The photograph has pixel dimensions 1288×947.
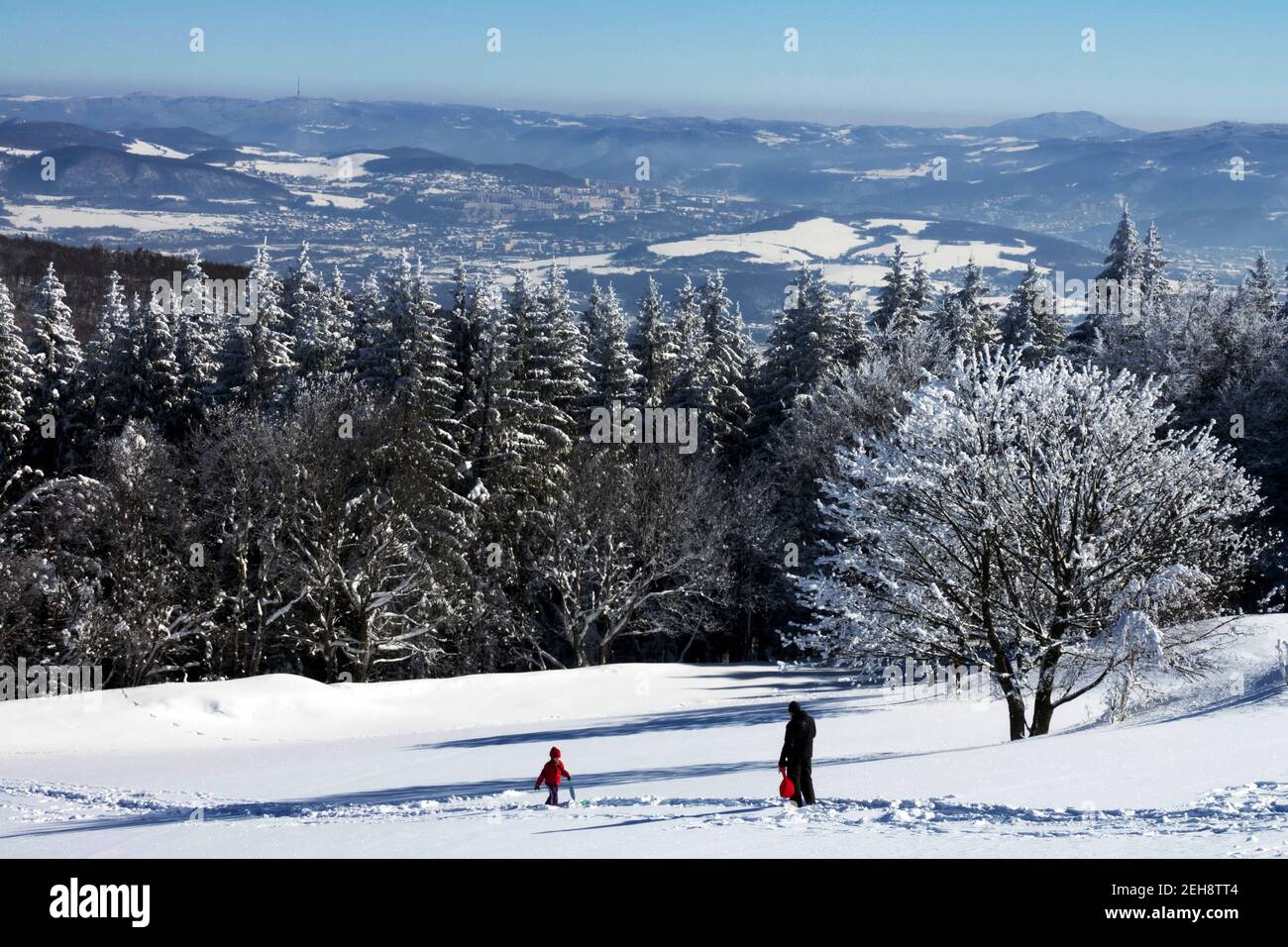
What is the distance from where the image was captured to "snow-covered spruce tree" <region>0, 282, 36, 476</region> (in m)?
41.5

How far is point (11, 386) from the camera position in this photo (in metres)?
42.1

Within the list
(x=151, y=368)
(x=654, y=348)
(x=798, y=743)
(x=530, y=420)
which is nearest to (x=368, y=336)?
(x=151, y=368)

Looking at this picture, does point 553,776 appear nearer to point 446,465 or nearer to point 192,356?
point 446,465

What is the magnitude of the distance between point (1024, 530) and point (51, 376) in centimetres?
3935

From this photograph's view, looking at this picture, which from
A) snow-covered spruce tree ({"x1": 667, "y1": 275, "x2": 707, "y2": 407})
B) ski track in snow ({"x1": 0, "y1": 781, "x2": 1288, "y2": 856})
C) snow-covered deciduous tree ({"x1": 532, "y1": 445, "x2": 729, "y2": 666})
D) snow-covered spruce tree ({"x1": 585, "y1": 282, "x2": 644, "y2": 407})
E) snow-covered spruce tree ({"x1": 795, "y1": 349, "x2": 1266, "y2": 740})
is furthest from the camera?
snow-covered spruce tree ({"x1": 667, "y1": 275, "x2": 707, "y2": 407})

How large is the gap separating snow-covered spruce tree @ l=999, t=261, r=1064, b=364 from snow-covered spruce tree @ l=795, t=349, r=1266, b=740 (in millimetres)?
35425

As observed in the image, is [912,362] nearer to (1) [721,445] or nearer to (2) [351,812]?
(1) [721,445]

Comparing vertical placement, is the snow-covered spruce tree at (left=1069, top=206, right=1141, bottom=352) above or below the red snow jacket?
above

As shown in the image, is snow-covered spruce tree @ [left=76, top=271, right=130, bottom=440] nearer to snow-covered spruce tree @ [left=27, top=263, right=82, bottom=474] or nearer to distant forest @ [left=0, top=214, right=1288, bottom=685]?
distant forest @ [left=0, top=214, right=1288, bottom=685]

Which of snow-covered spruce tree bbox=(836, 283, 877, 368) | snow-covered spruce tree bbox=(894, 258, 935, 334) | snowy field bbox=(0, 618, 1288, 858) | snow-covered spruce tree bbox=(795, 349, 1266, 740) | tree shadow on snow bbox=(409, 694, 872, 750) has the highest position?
snow-covered spruce tree bbox=(894, 258, 935, 334)

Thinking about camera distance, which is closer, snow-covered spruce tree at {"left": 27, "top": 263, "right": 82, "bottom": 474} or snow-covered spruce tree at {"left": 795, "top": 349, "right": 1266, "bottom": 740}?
snow-covered spruce tree at {"left": 795, "top": 349, "right": 1266, "bottom": 740}

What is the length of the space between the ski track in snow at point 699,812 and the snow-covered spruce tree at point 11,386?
2393 cm

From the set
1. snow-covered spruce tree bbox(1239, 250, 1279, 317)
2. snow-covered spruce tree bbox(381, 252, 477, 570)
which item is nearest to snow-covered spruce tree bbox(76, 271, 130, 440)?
snow-covered spruce tree bbox(381, 252, 477, 570)

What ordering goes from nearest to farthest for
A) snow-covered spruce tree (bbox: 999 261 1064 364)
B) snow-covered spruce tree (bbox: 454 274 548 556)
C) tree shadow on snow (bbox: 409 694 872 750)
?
tree shadow on snow (bbox: 409 694 872 750), snow-covered spruce tree (bbox: 454 274 548 556), snow-covered spruce tree (bbox: 999 261 1064 364)
